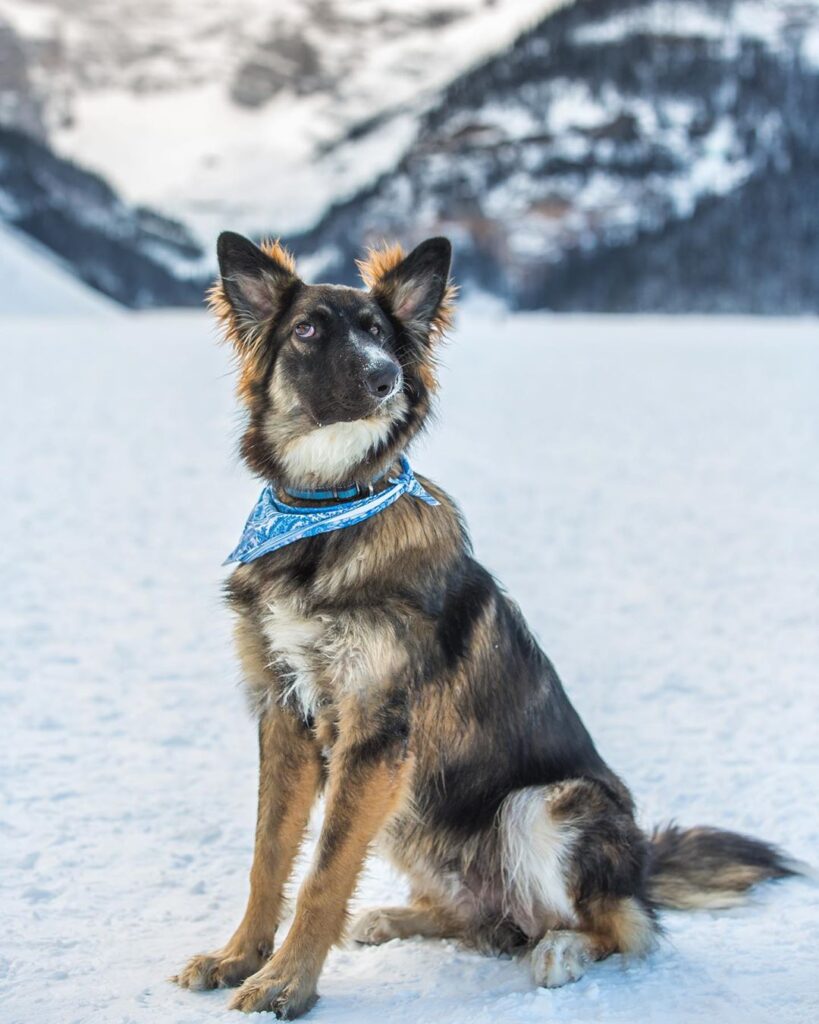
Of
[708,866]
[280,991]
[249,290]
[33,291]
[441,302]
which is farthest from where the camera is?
[33,291]

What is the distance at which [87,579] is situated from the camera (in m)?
9.33

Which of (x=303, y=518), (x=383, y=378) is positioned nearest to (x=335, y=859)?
(x=303, y=518)

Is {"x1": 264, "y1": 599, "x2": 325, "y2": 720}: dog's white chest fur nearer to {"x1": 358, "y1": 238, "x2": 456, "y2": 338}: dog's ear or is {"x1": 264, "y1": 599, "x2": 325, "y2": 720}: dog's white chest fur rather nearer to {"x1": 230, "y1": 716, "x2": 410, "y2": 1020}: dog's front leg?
{"x1": 230, "y1": 716, "x2": 410, "y2": 1020}: dog's front leg

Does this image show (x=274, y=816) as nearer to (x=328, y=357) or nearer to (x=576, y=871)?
(x=576, y=871)

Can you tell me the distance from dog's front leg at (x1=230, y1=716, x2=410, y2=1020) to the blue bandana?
2.24 ft

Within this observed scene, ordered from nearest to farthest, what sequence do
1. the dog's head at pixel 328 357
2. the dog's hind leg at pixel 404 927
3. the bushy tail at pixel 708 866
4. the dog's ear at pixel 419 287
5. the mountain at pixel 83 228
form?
the dog's head at pixel 328 357 → the dog's ear at pixel 419 287 → the dog's hind leg at pixel 404 927 → the bushy tail at pixel 708 866 → the mountain at pixel 83 228

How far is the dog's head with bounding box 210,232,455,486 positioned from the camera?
12.6ft

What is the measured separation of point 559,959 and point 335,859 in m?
0.87

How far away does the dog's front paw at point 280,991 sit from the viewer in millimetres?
3488

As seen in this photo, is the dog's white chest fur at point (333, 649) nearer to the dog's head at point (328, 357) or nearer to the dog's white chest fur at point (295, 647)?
the dog's white chest fur at point (295, 647)

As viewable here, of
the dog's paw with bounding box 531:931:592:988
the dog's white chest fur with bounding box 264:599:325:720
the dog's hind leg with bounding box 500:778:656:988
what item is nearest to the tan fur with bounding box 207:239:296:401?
the dog's white chest fur with bounding box 264:599:325:720

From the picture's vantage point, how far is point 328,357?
3.84m

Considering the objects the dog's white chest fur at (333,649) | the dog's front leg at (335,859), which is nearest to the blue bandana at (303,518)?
the dog's white chest fur at (333,649)

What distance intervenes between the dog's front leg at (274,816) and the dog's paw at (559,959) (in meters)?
0.93
